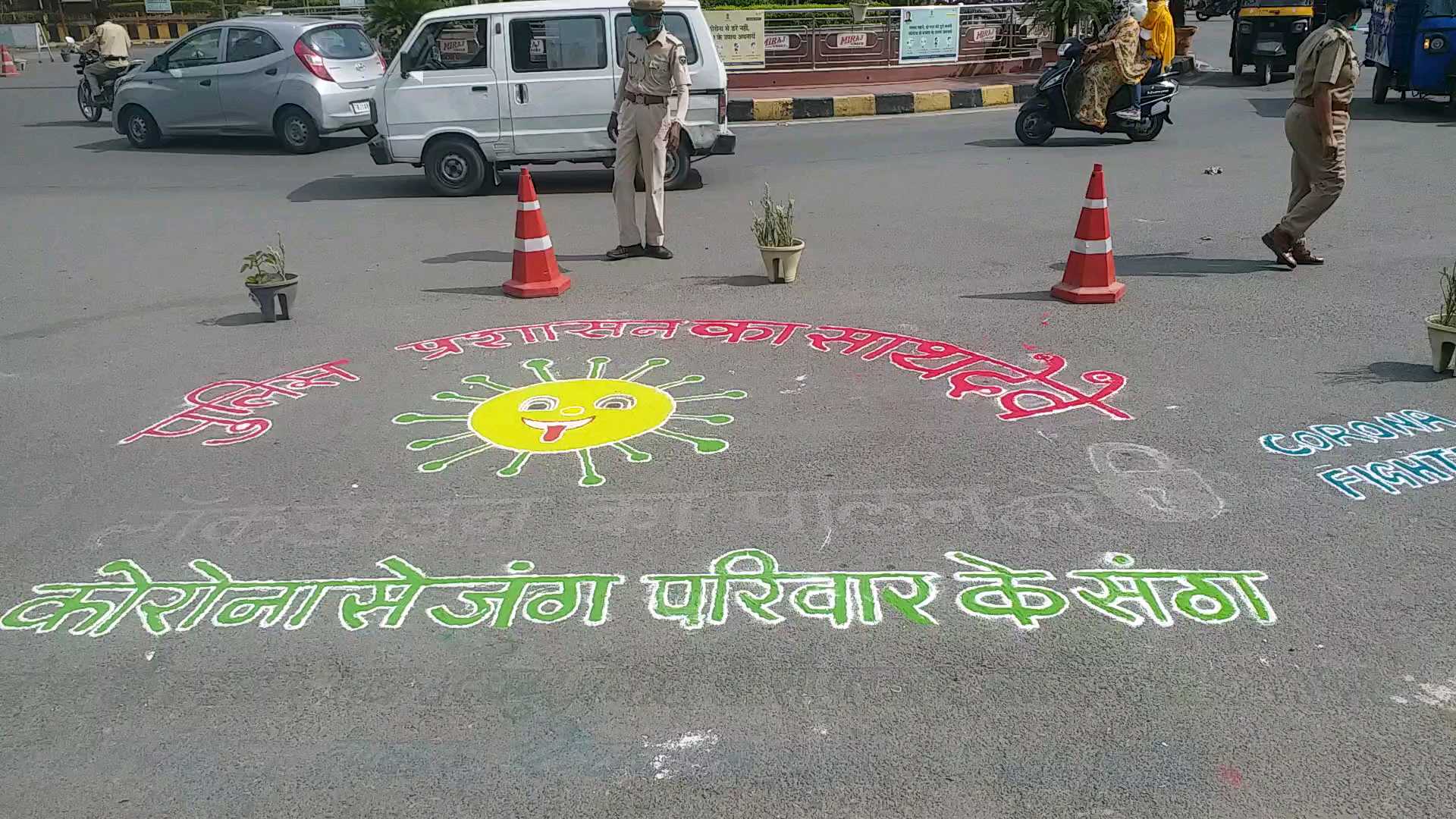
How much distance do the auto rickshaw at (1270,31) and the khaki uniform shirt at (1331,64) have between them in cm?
1326

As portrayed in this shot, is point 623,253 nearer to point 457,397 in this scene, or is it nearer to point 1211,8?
point 457,397

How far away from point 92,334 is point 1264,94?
18.0 metres

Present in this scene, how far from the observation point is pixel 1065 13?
66.6ft

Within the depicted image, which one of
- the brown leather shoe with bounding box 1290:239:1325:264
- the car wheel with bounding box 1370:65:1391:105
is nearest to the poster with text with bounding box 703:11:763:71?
the car wheel with bounding box 1370:65:1391:105

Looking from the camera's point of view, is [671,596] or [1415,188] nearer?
[671,596]

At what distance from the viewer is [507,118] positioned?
39.1 feet

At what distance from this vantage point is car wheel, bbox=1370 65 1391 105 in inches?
653

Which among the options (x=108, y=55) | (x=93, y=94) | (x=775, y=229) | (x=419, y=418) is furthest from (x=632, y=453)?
(x=93, y=94)

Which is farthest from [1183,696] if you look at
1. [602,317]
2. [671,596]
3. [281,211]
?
[281,211]

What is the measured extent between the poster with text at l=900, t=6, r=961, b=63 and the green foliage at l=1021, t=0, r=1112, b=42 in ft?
4.75

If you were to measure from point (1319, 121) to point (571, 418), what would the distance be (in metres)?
5.23

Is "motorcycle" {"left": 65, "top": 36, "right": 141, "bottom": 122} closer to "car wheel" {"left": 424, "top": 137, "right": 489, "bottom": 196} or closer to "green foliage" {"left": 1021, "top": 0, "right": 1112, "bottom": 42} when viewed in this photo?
"car wheel" {"left": 424, "top": 137, "right": 489, "bottom": 196}

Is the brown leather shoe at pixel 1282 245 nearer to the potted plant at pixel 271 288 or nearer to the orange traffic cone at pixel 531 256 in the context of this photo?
the orange traffic cone at pixel 531 256

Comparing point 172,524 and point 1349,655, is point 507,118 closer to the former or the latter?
point 172,524
